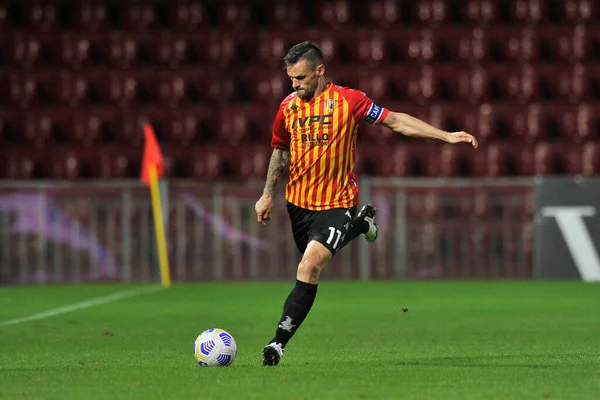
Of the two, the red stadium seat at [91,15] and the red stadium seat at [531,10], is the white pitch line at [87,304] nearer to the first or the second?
the red stadium seat at [91,15]

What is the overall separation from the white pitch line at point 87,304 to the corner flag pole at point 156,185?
59 centimetres

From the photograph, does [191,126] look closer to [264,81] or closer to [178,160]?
[178,160]

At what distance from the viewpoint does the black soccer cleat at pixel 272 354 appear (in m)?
6.81

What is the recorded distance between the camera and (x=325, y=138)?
7.29 meters

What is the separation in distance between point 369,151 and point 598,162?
3329mm

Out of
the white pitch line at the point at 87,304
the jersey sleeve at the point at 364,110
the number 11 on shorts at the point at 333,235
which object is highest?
the jersey sleeve at the point at 364,110

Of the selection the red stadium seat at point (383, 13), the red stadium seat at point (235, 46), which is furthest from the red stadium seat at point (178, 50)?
the red stadium seat at point (383, 13)

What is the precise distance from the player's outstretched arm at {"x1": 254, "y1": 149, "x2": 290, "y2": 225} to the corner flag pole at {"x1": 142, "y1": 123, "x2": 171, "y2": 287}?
328 inches

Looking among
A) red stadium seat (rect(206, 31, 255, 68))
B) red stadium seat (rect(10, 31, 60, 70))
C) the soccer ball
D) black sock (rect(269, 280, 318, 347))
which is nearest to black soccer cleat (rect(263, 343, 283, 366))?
black sock (rect(269, 280, 318, 347))

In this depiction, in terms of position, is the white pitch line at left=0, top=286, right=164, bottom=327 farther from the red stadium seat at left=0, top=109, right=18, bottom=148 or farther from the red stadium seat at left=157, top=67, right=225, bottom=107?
the red stadium seat at left=0, top=109, right=18, bottom=148

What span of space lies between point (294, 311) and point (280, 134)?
1.11 metres

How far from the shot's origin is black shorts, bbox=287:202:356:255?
23.4ft

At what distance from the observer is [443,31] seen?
1986 cm

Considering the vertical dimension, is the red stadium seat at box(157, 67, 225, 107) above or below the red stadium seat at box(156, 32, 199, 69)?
below
